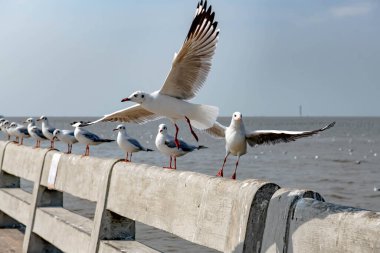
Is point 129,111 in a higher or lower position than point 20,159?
higher

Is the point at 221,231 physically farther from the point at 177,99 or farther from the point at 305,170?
the point at 305,170

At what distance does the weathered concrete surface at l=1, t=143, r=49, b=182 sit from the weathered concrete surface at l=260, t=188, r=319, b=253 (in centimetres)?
497

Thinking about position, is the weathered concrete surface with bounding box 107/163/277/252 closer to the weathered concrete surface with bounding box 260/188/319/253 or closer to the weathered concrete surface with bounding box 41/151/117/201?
the weathered concrete surface with bounding box 260/188/319/253

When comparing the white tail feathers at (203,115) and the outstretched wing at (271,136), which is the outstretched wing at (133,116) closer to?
the white tail feathers at (203,115)

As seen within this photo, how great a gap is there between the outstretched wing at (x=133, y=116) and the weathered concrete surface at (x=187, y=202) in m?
0.94

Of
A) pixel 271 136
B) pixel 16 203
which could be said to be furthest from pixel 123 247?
pixel 16 203

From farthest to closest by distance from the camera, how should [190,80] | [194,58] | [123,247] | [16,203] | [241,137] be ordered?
1. [16,203]
2. [190,80]
3. [194,58]
4. [123,247]
5. [241,137]

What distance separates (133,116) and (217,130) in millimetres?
1288

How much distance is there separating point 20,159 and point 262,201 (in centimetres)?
615

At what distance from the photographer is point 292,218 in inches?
147

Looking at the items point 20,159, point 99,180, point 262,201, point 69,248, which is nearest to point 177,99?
point 99,180

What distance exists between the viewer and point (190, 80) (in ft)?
20.1

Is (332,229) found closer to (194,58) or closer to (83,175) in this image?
(194,58)

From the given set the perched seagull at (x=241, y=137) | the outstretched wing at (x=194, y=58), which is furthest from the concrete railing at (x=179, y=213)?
the outstretched wing at (x=194, y=58)
